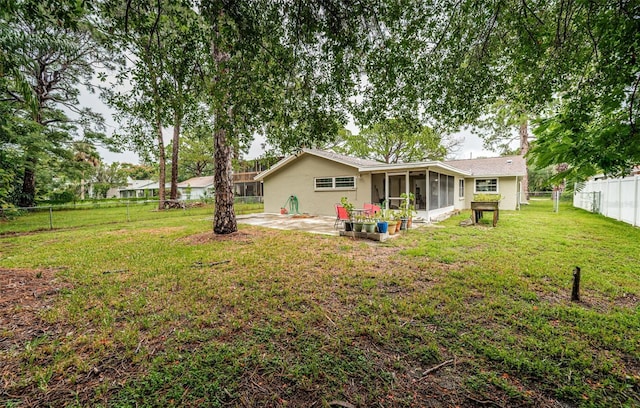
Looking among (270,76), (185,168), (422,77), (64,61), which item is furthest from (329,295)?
(185,168)

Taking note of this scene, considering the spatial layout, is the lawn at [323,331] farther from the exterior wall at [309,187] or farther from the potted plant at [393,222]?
the exterior wall at [309,187]

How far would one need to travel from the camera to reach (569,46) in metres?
3.35

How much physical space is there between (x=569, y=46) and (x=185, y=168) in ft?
163

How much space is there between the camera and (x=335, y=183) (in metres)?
13.0

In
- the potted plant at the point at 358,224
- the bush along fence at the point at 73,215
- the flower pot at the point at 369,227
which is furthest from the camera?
the bush along fence at the point at 73,215

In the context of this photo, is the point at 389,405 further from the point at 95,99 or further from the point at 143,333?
the point at 95,99

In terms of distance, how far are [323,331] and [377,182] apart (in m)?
12.5

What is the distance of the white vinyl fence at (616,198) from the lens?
858cm

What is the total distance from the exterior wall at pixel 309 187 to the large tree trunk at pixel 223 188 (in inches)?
244

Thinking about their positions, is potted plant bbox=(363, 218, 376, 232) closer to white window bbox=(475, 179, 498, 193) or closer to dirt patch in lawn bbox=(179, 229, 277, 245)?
dirt patch in lawn bbox=(179, 229, 277, 245)

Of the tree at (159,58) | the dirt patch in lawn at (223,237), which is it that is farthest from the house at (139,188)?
the tree at (159,58)

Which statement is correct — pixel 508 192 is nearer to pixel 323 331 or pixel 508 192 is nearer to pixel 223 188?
pixel 223 188

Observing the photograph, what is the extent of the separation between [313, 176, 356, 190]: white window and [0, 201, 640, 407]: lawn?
286 inches

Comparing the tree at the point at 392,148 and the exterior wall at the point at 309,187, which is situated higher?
the tree at the point at 392,148
